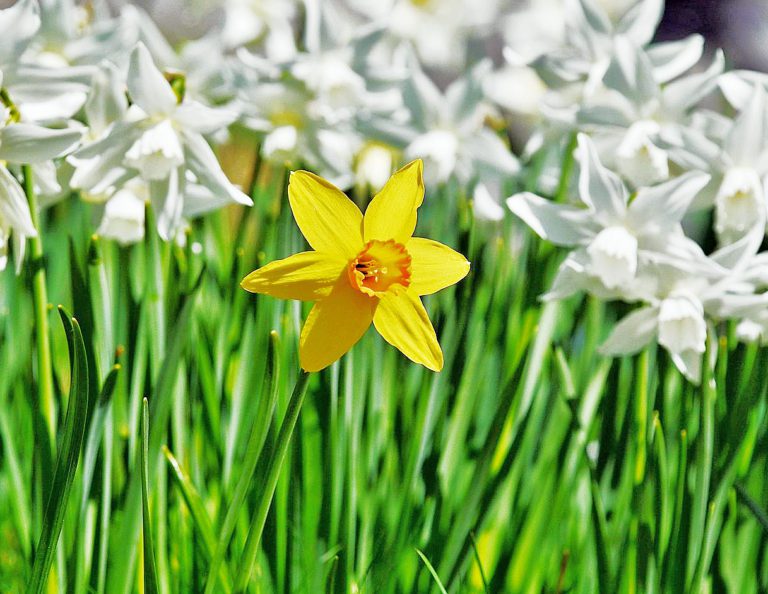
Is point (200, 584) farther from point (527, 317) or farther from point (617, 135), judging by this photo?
point (617, 135)

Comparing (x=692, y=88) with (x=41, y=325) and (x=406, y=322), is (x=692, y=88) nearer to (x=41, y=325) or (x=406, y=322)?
(x=406, y=322)

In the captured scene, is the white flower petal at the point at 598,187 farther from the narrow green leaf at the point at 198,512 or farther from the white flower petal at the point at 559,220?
the narrow green leaf at the point at 198,512

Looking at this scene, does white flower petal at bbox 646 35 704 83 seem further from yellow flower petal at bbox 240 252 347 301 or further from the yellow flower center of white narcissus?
yellow flower petal at bbox 240 252 347 301

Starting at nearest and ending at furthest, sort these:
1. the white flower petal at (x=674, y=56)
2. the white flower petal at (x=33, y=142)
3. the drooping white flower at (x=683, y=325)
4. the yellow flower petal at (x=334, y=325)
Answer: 1. the yellow flower petal at (x=334, y=325)
2. the white flower petal at (x=33, y=142)
3. the drooping white flower at (x=683, y=325)
4. the white flower petal at (x=674, y=56)

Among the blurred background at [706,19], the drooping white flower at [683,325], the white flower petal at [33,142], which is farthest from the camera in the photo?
the blurred background at [706,19]

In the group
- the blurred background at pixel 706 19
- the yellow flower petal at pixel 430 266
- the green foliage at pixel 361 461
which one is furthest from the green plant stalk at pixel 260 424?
the blurred background at pixel 706 19
